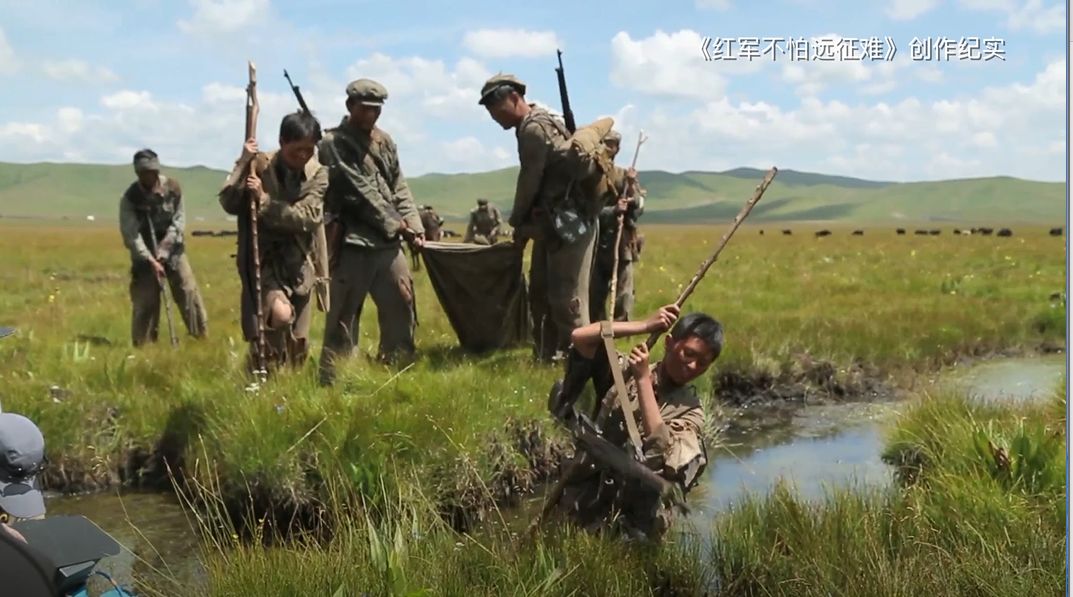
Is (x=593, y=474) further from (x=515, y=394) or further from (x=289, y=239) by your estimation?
(x=289, y=239)

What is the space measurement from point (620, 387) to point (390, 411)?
2829 mm

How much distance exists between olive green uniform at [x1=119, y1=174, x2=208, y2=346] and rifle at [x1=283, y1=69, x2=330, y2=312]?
2.99 metres

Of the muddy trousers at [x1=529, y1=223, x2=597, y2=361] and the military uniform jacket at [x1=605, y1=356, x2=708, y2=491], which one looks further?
the muddy trousers at [x1=529, y1=223, x2=597, y2=361]

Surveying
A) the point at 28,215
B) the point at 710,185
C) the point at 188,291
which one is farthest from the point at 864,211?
the point at 188,291

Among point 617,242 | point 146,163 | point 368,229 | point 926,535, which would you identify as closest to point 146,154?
point 146,163

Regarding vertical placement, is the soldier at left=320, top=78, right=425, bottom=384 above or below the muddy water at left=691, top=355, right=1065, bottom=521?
above

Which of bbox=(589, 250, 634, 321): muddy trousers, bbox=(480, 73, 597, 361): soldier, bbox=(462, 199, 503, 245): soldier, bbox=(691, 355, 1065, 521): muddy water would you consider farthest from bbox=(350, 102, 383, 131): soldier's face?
bbox=(462, 199, 503, 245): soldier

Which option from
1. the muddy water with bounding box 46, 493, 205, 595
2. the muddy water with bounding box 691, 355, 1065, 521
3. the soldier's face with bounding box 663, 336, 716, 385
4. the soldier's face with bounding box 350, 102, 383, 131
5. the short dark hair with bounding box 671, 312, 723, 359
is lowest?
the muddy water with bounding box 46, 493, 205, 595

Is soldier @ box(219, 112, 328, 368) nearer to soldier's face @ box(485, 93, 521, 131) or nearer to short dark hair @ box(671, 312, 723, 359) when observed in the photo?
soldier's face @ box(485, 93, 521, 131)

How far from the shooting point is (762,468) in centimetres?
760

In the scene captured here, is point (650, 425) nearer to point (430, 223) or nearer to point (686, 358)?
point (686, 358)

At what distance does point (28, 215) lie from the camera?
164 metres

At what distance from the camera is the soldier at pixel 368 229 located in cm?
755

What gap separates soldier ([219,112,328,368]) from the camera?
6.68 metres
